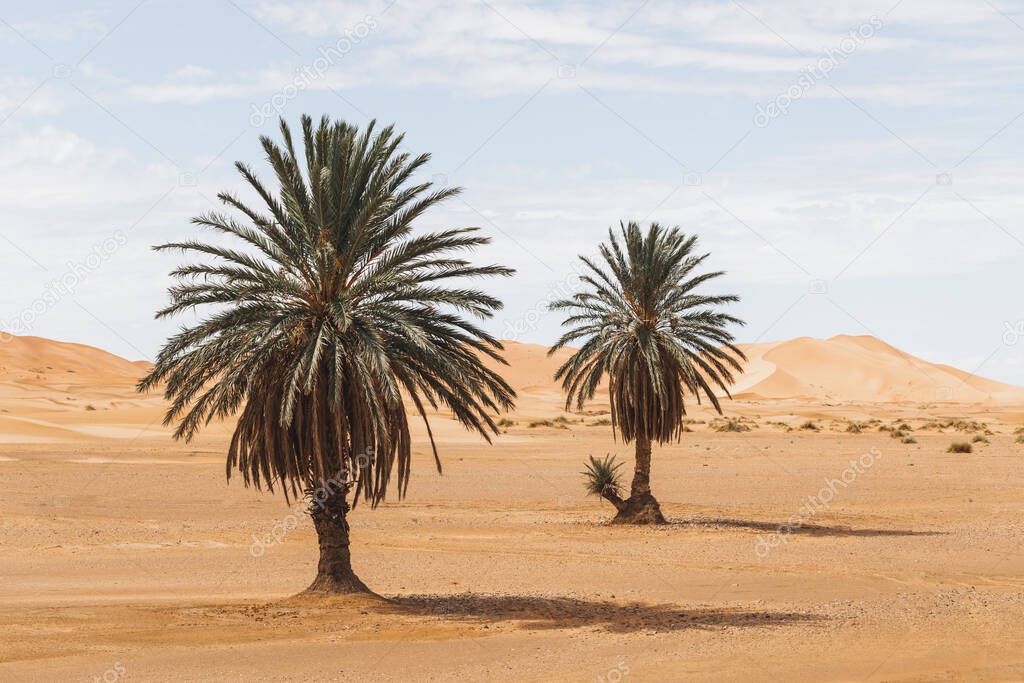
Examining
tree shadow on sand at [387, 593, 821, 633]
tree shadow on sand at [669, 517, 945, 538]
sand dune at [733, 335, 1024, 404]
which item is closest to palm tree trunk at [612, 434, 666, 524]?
tree shadow on sand at [669, 517, 945, 538]

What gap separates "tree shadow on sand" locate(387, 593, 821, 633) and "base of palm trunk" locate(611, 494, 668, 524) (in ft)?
38.1

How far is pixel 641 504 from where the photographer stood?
31.6 meters

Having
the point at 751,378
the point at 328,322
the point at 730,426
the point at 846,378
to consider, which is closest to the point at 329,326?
the point at 328,322

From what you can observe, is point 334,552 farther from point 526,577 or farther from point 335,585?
point 526,577

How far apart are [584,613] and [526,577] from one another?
418 centimetres

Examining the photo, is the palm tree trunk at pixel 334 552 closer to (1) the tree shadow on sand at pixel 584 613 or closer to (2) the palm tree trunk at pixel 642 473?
(1) the tree shadow on sand at pixel 584 613

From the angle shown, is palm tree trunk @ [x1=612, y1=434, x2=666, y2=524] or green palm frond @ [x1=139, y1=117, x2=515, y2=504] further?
palm tree trunk @ [x1=612, y1=434, x2=666, y2=524]

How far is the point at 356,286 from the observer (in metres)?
18.1

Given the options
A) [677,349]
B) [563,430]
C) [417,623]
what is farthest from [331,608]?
[563,430]

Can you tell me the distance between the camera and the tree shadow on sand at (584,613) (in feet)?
58.2

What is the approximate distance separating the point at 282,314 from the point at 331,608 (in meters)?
4.75

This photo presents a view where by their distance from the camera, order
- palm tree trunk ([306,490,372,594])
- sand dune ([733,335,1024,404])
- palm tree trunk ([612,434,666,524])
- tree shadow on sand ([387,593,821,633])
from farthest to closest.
A: sand dune ([733,335,1024,404]) → palm tree trunk ([612,434,666,524]) → palm tree trunk ([306,490,372,594]) → tree shadow on sand ([387,593,821,633])

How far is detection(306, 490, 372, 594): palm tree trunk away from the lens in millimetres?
18828

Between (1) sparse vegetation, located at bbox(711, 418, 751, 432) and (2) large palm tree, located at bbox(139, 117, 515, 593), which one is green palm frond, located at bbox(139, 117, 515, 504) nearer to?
(2) large palm tree, located at bbox(139, 117, 515, 593)
